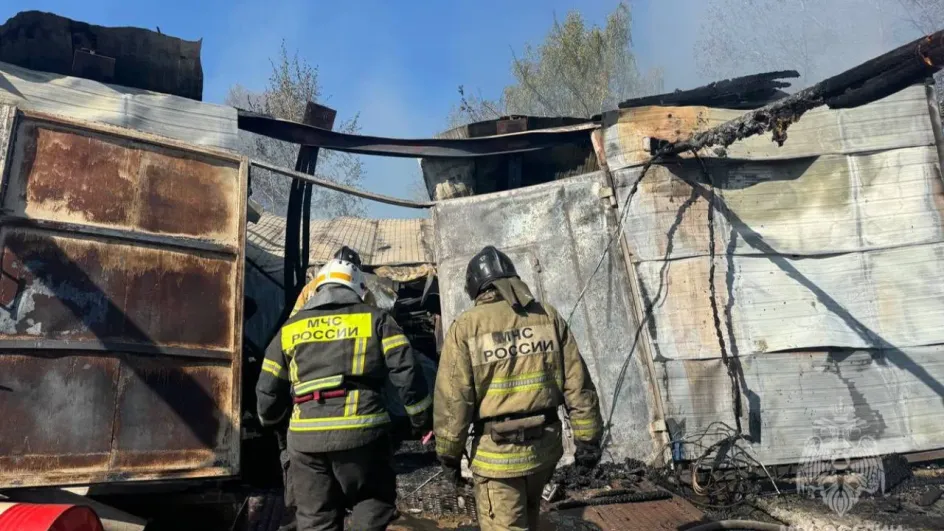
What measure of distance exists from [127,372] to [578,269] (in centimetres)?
389

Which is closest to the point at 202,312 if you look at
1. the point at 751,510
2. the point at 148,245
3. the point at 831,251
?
the point at 148,245

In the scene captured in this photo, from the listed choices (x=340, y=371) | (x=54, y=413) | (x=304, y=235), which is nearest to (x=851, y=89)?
(x=340, y=371)

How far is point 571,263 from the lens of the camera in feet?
18.3

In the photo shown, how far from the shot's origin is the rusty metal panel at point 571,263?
17.3ft

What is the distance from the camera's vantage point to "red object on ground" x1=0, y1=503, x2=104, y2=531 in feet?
8.16

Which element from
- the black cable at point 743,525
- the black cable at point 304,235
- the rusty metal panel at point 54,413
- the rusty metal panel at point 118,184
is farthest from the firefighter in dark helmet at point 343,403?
the black cable at point 304,235

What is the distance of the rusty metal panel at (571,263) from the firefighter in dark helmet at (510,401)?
7.63ft

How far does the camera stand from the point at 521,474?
2.87m

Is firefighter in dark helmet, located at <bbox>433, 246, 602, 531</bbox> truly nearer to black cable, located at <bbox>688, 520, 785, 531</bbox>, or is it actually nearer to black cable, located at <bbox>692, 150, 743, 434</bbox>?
black cable, located at <bbox>688, 520, 785, 531</bbox>

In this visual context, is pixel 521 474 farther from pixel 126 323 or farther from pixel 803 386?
pixel 803 386

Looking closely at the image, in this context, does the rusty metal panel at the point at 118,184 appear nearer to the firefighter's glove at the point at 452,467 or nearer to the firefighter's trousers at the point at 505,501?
the firefighter's glove at the point at 452,467

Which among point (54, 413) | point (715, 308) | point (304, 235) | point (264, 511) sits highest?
point (304, 235)

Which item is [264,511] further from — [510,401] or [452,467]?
[510,401]

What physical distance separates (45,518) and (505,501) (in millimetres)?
2101
